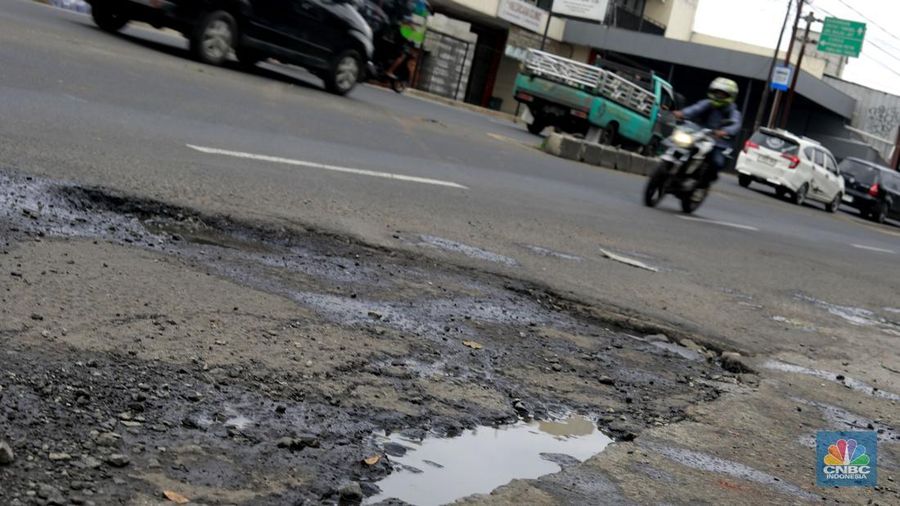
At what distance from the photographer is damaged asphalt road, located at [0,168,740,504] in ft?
9.65

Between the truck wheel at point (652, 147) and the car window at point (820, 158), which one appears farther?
the car window at point (820, 158)

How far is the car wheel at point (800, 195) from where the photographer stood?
31.1m

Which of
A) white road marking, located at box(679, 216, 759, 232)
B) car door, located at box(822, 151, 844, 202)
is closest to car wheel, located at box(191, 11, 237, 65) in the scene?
white road marking, located at box(679, 216, 759, 232)

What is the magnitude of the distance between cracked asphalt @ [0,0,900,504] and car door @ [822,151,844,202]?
22.1 meters

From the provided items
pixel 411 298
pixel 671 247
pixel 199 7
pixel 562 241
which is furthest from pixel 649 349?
pixel 199 7

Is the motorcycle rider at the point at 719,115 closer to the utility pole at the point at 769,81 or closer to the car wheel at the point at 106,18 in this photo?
the car wheel at the point at 106,18

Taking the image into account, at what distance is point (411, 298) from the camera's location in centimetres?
570

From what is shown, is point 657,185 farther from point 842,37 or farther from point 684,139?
point 842,37

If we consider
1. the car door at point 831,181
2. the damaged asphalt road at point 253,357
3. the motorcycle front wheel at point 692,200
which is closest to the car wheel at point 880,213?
the car door at point 831,181

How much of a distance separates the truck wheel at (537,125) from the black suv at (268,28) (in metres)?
9.18

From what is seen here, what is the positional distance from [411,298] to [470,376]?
128 centimetres

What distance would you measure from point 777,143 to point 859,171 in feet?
19.1

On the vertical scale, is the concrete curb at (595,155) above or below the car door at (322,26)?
below

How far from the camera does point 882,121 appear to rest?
57.8m
